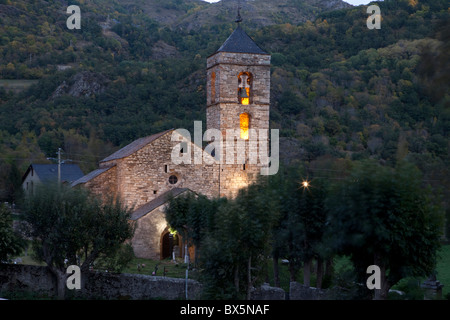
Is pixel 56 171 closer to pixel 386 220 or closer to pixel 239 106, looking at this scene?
pixel 239 106

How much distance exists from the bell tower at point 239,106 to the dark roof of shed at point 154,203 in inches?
144

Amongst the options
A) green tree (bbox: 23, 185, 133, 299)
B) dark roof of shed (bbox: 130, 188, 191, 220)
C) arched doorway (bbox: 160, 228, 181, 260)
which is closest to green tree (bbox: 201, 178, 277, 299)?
green tree (bbox: 23, 185, 133, 299)

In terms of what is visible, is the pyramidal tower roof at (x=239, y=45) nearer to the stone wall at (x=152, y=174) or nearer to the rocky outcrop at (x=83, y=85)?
the stone wall at (x=152, y=174)

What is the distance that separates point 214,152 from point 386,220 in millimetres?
22840

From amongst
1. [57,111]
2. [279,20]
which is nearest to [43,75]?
[57,111]

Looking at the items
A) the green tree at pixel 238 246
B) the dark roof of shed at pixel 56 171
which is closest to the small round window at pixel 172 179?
the green tree at pixel 238 246

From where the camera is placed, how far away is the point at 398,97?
8912 cm

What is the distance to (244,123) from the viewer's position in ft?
126

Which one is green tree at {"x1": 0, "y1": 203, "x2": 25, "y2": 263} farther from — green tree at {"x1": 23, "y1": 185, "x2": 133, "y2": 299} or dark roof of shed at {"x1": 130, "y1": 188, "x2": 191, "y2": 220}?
dark roof of shed at {"x1": 130, "y1": 188, "x2": 191, "y2": 220}

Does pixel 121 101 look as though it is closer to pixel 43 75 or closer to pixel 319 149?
pixel 43 75

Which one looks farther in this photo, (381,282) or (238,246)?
(238,246)

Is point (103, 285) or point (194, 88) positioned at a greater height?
point (194, 88)

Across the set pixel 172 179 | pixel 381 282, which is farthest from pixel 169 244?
pixel 381 282

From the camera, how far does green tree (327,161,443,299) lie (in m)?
15.8
